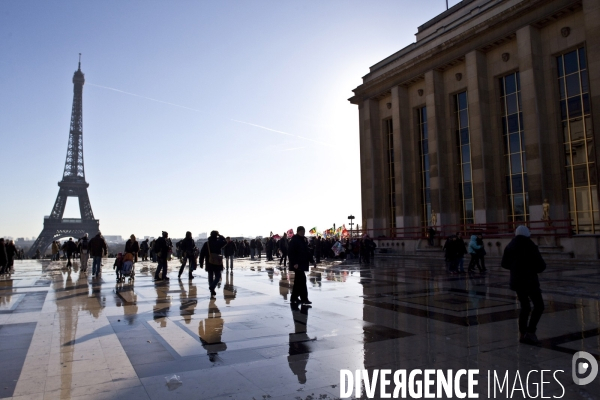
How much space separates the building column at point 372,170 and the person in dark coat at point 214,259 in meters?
30.6

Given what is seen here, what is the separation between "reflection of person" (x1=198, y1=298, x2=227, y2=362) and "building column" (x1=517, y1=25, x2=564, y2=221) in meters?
24.9

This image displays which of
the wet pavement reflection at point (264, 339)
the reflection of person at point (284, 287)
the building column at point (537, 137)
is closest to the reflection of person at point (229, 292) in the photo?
the wet pavement reflection at point (264, 339)

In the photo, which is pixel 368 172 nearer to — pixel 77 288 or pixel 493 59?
pixel 493 59

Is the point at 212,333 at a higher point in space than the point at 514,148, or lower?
lower

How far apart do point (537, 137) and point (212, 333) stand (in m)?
26.9

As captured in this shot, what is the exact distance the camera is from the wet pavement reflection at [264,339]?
4578mm

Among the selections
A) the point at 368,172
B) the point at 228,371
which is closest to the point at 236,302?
the point at 228,371

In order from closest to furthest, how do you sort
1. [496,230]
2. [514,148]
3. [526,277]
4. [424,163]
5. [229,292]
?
[526,277]
[229,292]
[496,230]
[514,148]
[424,163]

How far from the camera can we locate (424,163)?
38.4m

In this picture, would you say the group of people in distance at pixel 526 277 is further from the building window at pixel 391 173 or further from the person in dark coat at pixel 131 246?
the building window at pixel 391 173

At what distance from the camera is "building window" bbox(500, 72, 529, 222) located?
2989cm

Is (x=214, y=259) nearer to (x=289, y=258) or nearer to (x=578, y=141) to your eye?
(x=289, y=258)

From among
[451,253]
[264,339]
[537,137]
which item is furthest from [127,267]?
[537,137]

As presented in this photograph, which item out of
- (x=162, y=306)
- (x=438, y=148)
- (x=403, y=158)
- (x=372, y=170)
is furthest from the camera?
(x=372, y=170)
